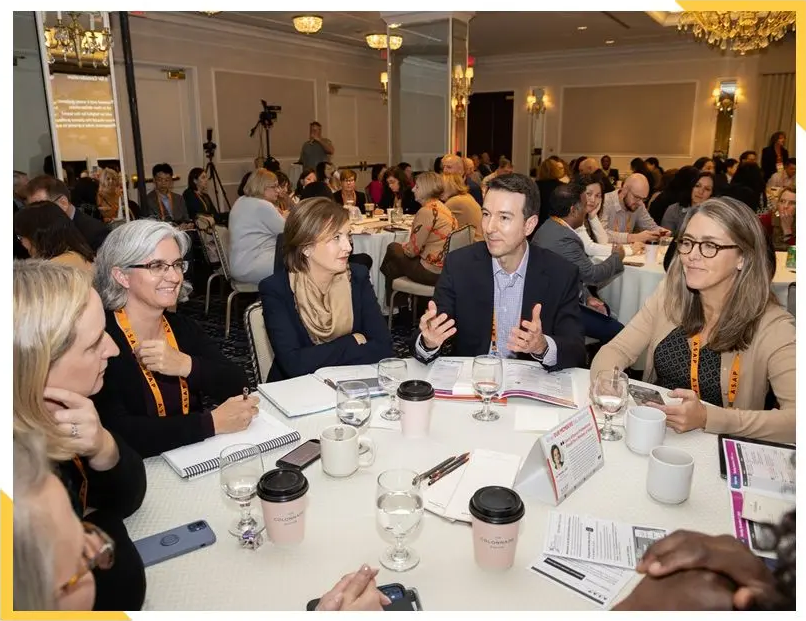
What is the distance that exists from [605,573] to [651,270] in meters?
3.31

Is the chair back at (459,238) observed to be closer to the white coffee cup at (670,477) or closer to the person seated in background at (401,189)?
the person seated in background at (401,189)

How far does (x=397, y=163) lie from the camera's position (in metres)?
9.23

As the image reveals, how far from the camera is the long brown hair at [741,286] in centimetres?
201

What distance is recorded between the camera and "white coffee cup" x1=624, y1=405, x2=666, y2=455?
A: 159 cm

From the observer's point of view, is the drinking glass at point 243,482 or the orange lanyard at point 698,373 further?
the orange lanyard at point 698,373

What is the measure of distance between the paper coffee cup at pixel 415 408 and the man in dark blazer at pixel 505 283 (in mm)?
835

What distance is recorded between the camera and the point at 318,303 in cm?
258

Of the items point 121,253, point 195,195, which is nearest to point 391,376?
point 121,253

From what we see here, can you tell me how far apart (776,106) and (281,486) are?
539 inches

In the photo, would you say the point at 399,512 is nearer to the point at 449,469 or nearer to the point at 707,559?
the point at 449,469

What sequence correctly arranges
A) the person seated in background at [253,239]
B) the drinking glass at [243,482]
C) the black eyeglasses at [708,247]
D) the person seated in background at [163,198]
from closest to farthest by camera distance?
the drinking glass at [243,482], the black eyeglasses at [708,247], the person seated in background at [253,239], the person seated in background at [163,198]

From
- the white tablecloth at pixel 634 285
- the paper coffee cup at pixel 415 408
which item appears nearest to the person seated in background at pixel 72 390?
the paper coffee cup at pixel 415 408
